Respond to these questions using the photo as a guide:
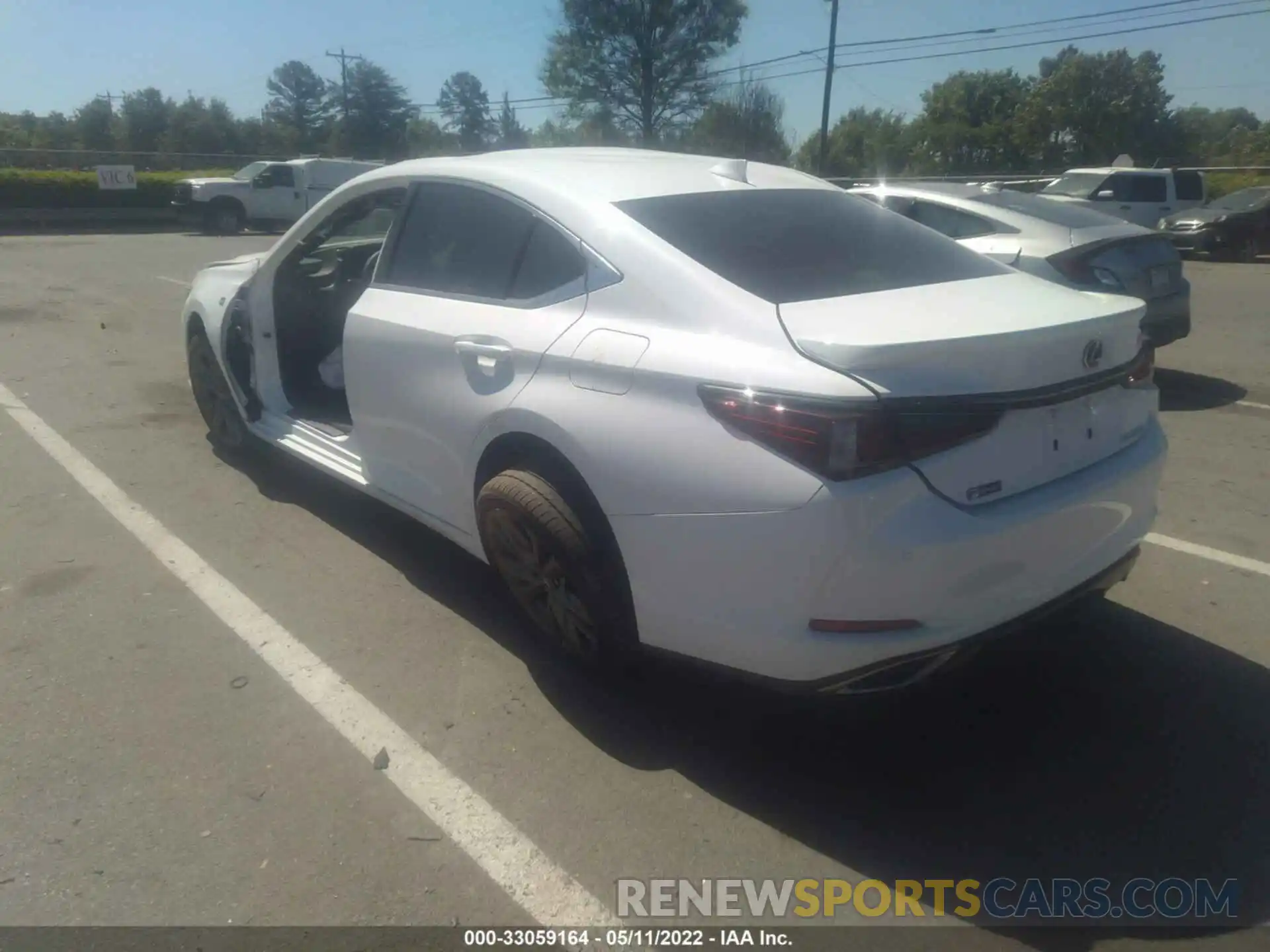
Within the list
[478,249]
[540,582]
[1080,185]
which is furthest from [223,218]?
[540,582]

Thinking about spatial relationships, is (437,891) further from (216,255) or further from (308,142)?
(308,142)

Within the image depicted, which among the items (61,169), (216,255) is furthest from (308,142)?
(216,255)

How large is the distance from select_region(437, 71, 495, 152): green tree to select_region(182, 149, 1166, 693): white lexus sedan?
5945 centimetres

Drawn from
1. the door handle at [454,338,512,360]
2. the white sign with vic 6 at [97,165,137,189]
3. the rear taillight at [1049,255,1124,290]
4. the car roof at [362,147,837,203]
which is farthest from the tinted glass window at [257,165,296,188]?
the door handle at [454,338,512,360]

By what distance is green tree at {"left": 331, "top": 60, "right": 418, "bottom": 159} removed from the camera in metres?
59.7

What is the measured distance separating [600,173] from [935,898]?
102 inches

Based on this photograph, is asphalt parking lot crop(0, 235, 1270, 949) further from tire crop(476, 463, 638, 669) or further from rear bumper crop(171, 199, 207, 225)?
rear bumper crop(171, 199, 207, 225)

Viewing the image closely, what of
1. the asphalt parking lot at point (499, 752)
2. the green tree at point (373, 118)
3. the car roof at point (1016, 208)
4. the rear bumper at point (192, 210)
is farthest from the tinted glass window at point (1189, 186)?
the green tree at point (373, 118)

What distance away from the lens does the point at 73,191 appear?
2803cm

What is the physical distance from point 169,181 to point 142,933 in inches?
1274

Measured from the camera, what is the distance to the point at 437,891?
2.52m

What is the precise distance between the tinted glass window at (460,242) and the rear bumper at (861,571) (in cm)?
123

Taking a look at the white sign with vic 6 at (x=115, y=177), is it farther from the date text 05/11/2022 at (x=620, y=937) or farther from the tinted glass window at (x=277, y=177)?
the date text 05/11/2022 at (x=620, y=937)

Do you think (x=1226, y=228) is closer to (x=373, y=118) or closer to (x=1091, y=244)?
(x=1091, y=244)
